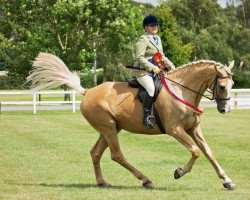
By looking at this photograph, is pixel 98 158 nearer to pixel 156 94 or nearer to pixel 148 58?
pixel 156 94

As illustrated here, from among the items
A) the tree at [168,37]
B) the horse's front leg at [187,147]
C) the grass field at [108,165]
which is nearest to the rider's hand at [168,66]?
the horse's front leg at [187,147]

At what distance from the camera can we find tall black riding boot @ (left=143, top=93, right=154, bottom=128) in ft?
39.1

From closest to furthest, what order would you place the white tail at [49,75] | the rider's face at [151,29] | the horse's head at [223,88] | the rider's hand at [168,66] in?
1. the horse's head at [223,88]
2. the rider's face at [151,29]
3. the rider's hand at [168,66]
4. the white tail at [49,75]

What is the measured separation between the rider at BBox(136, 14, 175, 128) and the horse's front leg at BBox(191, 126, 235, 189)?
0.81 m

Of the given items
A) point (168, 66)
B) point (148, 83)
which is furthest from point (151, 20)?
point (148, 83)

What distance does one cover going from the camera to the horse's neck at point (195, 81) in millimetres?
11906

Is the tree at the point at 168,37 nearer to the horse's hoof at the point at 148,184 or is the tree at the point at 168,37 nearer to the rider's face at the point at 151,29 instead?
the rider's face at the point at 151,29

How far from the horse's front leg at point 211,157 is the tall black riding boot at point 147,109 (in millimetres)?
788

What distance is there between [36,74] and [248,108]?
2708 centimetres

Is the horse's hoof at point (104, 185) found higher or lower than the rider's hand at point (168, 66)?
lower

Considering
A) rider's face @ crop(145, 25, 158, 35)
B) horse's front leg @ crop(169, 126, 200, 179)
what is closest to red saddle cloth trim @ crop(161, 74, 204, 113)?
horse's front leg @ crop(169, 126, 200, 179)

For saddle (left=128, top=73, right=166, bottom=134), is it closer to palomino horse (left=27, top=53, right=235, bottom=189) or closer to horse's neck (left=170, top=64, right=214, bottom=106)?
palomino horse (left=27, top=53, right=235, bottom=189)

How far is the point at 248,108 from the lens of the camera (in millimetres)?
38688

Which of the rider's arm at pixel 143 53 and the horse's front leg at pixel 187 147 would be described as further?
the rider's arm at pixel 143 53
